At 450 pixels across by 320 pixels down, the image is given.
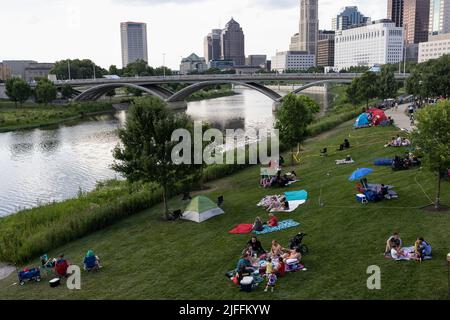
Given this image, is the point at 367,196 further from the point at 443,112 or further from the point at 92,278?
the point at 92,278

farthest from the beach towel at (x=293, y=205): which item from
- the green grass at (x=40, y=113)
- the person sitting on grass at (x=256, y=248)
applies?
the green grass at (x=40, y=113)

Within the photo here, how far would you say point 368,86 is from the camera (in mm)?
57625

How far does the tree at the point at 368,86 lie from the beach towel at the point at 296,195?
39491 millimetres

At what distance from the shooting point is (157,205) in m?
24.4

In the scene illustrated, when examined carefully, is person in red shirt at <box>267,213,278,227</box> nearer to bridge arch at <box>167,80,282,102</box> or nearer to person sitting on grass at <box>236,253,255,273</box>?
person sitting on grass at <box>236,253,255,273</box>

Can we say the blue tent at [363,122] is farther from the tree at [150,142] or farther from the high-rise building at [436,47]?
the high-rise building at [436,47]

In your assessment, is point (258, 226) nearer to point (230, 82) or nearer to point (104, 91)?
point (230, 82)

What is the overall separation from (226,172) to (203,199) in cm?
991

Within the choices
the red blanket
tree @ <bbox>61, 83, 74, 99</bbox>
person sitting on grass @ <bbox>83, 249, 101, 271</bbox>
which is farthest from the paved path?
tree @ <bbox>61, 83, 74, 99</bbox>

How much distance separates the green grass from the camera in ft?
212

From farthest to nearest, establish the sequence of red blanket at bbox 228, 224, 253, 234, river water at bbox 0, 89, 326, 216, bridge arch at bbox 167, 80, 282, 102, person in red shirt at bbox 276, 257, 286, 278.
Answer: bridge arch at bbox 167, 80, 282, 102 < river water at bbox 0, 89, 326, 216 < red blanket at bbox 228, 224, 253, 234 < person in red shirt at bbox 276, 257, 286, 278

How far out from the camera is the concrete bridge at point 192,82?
79250mm

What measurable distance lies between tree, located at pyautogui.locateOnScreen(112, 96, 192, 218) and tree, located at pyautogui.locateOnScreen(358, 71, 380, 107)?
41346mm
